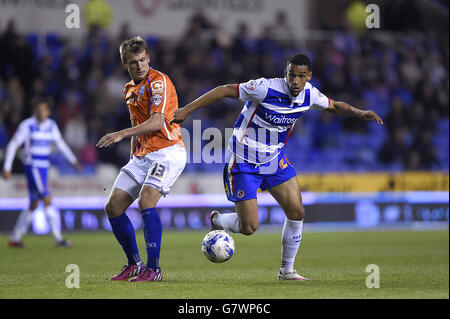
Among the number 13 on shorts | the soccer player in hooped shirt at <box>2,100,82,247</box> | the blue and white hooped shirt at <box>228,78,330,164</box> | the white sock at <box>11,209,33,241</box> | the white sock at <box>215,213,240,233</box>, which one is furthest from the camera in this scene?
the soccer player in hooped shirt at <box>2,100,82,247</box>

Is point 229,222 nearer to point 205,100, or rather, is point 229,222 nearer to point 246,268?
point 246,268

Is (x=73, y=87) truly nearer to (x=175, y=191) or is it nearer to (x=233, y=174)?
(x=175, y=191)

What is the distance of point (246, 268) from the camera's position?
8.88 metres

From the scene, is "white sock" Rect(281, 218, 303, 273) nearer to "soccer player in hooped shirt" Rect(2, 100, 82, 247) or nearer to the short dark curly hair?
the short dark curly hair

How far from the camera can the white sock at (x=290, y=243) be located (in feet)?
24.4

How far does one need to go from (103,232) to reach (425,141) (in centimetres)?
855

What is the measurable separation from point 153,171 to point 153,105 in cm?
62

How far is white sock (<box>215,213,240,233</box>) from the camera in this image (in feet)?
24.9

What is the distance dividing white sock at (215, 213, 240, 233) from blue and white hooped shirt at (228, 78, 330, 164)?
649 millimetres

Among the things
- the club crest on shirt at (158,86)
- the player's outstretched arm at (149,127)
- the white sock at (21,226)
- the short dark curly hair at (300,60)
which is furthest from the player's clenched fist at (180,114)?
the white sock at (21,226)

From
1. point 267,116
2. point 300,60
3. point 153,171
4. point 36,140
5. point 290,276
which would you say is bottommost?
point 290,276

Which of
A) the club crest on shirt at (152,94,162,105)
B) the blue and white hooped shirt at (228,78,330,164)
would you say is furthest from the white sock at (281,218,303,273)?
the club crest on shirt at (152,94,162,105)

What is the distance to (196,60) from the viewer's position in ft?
60.2

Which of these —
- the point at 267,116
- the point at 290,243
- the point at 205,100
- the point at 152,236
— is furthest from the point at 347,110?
the point at 152,236
